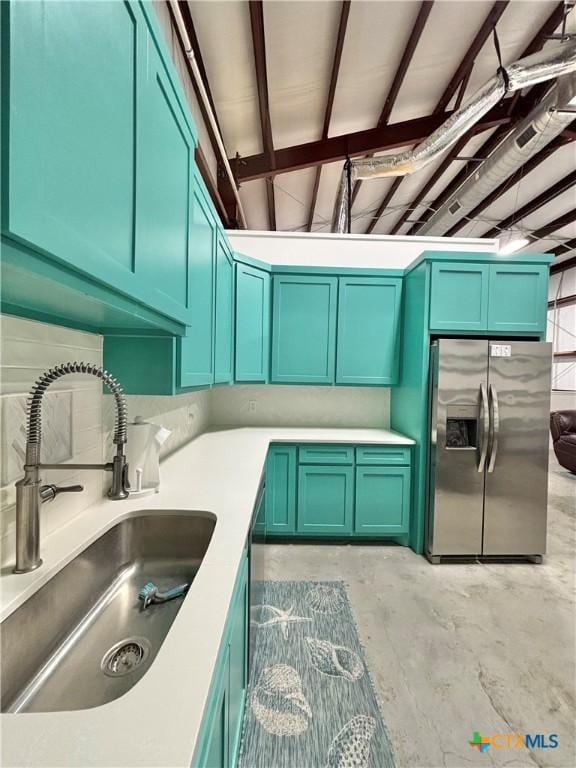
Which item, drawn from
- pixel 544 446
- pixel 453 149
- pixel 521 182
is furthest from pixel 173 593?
pixel 521 182

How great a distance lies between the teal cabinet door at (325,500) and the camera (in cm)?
283

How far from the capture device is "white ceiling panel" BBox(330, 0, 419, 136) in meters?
2.21

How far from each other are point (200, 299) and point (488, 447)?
241 cm

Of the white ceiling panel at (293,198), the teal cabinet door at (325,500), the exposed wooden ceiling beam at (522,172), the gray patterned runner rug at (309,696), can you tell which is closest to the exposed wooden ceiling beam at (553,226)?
the exposed wooden ceiling beam at (522,172)

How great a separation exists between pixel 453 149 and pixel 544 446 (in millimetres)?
3321

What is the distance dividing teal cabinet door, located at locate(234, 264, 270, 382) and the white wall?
0.56 m

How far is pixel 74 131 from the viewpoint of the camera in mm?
561

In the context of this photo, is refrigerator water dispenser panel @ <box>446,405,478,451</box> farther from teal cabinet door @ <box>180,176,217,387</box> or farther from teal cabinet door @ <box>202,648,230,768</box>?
teal cabinet door @ <box>202,648,230,768</box>

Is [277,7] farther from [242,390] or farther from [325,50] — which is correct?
[242,390]

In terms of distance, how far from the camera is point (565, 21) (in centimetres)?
231

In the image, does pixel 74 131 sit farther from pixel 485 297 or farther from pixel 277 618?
pixel 485 297

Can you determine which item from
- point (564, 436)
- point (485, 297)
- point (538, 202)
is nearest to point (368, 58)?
point (485, 297)

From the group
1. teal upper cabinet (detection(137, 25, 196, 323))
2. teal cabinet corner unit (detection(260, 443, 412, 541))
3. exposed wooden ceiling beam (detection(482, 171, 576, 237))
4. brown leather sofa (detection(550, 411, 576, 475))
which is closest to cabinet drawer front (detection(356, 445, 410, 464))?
teal cabinet corner unit (detection(260, 443, 412, 541))

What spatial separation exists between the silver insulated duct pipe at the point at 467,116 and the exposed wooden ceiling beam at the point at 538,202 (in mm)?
1988
